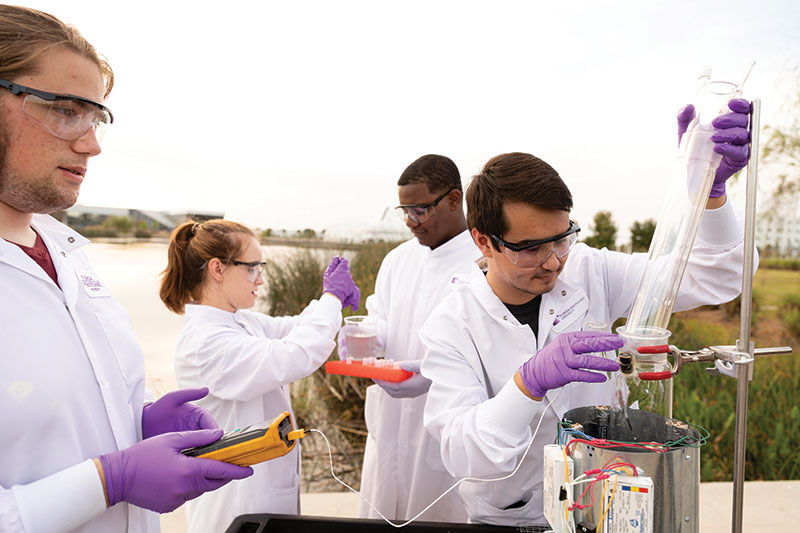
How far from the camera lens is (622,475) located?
1.05 meters

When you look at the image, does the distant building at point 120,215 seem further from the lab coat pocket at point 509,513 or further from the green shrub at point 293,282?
the lab coat pocket at point 509,513

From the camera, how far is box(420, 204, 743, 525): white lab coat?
1.56 m

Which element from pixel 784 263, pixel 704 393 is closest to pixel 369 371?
pixel 704 393

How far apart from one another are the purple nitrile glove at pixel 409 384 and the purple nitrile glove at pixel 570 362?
3.85ft

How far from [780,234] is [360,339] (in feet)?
18.2

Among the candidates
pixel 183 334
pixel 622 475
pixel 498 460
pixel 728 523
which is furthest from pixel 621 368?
pixel 728 523

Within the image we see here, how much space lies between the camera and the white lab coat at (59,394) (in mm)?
1163

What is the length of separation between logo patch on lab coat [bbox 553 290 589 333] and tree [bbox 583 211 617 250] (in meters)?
4.75

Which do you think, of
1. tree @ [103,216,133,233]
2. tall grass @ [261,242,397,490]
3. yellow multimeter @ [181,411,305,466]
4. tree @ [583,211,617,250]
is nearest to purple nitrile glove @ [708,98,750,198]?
yellow multimeter @ [181,411,305,466]

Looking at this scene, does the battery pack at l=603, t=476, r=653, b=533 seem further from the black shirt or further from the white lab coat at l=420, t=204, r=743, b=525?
the black shirt

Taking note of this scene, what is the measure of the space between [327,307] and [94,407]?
141 centimetres

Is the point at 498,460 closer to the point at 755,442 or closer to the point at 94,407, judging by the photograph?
the point at 94,407

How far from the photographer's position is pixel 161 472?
1.33m

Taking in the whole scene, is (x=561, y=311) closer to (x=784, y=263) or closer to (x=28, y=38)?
(x=28, y=38)
